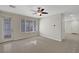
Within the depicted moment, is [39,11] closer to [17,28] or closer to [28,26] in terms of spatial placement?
[28,26]

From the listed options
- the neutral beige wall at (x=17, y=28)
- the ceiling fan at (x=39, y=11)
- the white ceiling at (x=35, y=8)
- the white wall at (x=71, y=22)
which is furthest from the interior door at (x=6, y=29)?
the white wall at (x=71, y=22)

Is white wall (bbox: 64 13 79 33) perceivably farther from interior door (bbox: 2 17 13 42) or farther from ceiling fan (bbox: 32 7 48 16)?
interior door (bbox: 2 17 13 42)

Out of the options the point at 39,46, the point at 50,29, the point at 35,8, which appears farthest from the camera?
the point at 50,29

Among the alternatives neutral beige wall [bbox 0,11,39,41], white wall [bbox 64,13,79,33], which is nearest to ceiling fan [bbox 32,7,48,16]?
neutral beige wall [bbox 0,11,39,41]

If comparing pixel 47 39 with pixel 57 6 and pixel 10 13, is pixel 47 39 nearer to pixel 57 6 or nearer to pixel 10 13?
pixel 57 6

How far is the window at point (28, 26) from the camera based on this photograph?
1749 mm

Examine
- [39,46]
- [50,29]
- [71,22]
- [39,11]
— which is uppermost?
[39,11]

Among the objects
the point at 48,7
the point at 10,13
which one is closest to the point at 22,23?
Answer: the point at 10,13

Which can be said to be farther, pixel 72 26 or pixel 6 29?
pixel 72 26

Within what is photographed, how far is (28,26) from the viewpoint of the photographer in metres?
1.76

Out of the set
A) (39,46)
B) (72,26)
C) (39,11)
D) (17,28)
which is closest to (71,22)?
(72,26)
